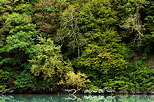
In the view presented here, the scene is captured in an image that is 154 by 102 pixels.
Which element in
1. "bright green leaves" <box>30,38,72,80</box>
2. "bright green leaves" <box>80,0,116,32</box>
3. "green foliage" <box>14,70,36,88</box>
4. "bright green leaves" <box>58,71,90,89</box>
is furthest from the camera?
"bright green leaves" <box>80,0,116,32</box>

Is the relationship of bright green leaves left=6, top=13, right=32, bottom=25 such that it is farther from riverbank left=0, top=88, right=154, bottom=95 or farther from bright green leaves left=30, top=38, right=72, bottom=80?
riverbank left=0, top=88, right=154, bottom=95

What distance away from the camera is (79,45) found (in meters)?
22.6

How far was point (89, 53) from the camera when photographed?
21562 mm

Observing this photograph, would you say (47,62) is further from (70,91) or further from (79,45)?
(79,45)

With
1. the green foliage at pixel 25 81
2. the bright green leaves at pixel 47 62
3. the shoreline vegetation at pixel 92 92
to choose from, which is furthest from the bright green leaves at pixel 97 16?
the green foliage at pixel 25 81

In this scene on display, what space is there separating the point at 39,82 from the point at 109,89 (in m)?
6.08

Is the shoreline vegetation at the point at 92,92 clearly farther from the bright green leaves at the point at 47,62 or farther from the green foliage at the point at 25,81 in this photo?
the bright green leaves at the point at 47,62

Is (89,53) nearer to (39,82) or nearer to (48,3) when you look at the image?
(39,82)

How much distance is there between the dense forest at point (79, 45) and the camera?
2092cm

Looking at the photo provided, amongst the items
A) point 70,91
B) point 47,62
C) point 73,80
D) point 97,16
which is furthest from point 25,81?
point 97,16

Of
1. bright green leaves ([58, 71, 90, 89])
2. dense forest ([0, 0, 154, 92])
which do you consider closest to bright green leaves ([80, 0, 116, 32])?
dense forest ([0, 0, 154, 92])

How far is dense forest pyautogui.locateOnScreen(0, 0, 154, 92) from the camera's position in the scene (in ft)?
68.6

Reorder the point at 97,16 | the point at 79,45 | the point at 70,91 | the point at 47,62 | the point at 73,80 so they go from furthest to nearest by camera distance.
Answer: the point at 97,16, the point at 79,45, the point at 70,91, the point at 47,62, the point at 73,80

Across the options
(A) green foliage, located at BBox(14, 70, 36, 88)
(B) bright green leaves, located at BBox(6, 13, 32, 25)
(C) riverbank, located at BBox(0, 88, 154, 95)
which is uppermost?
(B) bright green leaves, located at BBox(6, 13, 32, 25)
